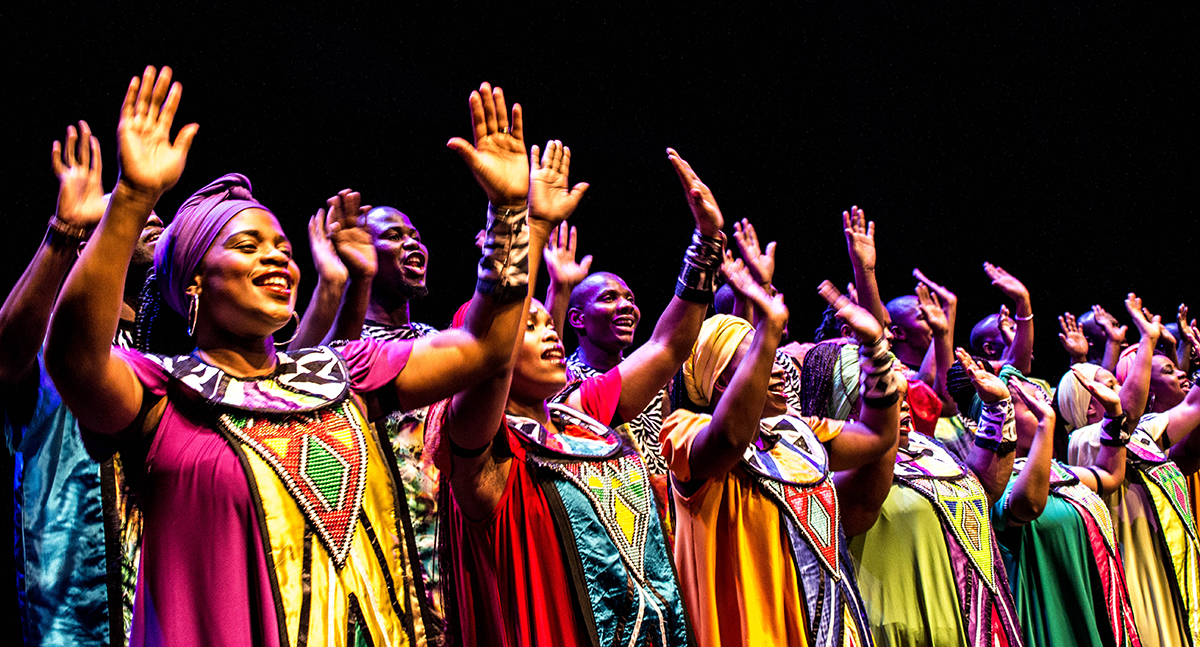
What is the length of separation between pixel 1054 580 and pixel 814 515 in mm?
1686

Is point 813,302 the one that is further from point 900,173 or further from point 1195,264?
point 1195,264

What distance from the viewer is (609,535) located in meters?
2.34

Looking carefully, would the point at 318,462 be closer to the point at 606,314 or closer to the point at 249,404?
the point at 249,404

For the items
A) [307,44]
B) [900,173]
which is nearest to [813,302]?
[900,173]

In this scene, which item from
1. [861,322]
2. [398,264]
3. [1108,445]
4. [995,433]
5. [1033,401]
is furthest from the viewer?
[1108,445]

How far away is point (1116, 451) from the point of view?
4.56 meters

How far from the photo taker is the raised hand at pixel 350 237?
2.65 m

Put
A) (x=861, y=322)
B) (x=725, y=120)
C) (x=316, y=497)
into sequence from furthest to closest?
(x=725, y=120), (x=861, y=322), (x=316, y=497)

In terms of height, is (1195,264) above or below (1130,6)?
below

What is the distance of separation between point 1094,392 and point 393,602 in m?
3.71

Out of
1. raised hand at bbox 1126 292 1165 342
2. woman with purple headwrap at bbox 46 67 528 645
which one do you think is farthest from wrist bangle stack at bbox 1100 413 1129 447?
woman with purple headwrap at bbox 46 67 528 645

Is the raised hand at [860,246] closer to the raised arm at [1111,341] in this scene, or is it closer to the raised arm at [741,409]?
the raised arm at [741,409]

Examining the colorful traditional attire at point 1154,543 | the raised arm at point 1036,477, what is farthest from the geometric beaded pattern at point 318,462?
the colorful traditional attire at point 1154,543

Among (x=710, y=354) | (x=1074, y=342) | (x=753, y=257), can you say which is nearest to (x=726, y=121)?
(x=1074, y=342)
